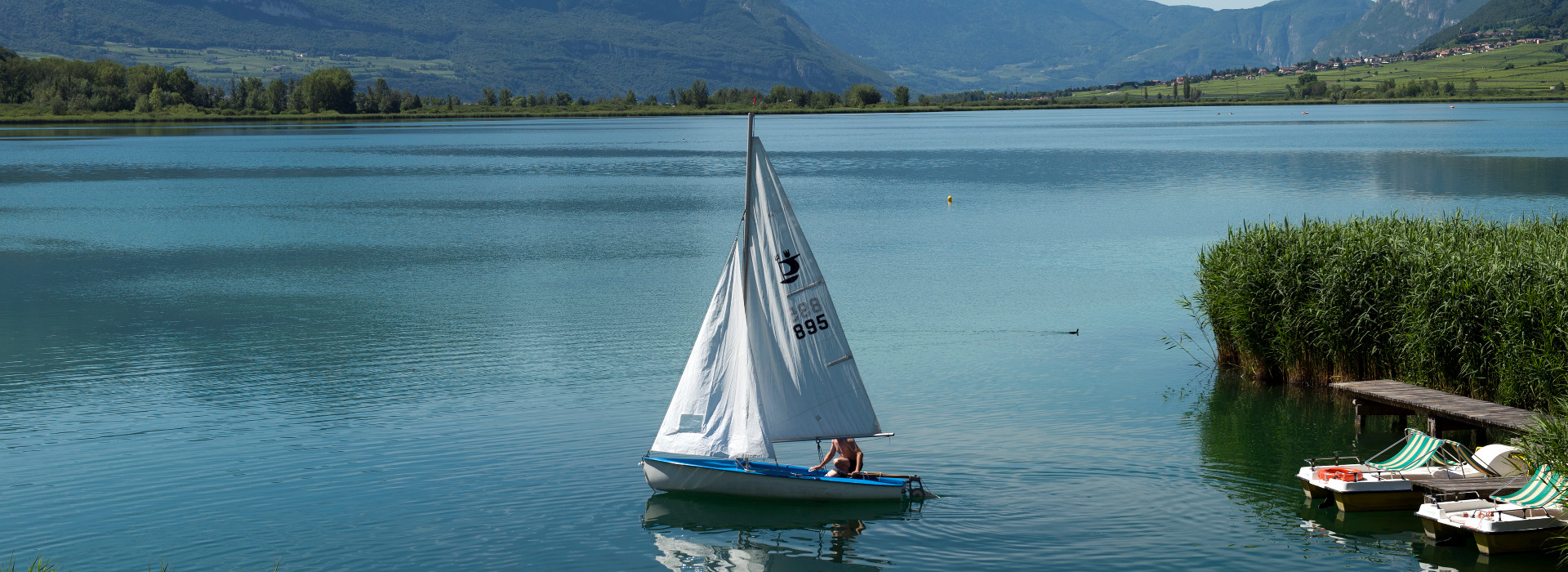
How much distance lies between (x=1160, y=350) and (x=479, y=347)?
21503mm

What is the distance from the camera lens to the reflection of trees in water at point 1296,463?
21.6 metres

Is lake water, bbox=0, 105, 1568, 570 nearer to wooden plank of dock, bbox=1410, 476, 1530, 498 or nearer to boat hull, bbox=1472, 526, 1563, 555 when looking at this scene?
boat hull, bbox=1472, 526, 1563, 555

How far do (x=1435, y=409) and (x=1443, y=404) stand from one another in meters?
0.48

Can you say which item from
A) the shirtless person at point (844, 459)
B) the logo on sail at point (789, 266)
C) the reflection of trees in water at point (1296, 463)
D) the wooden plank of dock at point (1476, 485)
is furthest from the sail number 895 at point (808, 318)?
the wooden plank of dock at point (1476, 485)

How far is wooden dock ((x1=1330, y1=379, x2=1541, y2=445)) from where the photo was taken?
83.1ft

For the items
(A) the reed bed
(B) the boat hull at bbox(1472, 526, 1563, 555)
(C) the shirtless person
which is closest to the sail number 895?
(C) the shirtless person

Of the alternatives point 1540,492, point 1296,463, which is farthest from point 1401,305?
point 1540,492

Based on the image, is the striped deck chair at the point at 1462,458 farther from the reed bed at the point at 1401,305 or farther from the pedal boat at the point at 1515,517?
the reed bed at the point at 1401,305

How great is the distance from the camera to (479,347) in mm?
39781

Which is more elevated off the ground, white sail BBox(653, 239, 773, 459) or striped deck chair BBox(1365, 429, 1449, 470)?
white sail BBox(653, 239, 773, 459)

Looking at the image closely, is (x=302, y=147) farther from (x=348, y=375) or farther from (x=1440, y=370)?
(x=1440, y=370)

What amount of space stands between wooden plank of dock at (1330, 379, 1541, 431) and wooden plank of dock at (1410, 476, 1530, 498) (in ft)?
5.32

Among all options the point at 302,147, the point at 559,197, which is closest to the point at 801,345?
the point at 559,197

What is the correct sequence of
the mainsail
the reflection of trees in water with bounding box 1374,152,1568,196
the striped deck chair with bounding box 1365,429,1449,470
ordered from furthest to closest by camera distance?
the reflection of trees in water with bounding box 1374,152,1568,196 < the striped deck chair with bounding box 1365,429,1449,470 < the mainsail
